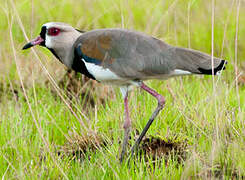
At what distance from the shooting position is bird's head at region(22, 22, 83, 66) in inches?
148

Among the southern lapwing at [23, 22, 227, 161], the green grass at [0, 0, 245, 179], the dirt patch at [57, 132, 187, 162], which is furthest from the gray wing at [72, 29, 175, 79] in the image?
the dirt patch at [57, 132, 187, 162]

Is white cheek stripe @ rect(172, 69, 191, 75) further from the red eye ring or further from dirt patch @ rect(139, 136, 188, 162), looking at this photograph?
the red eye ring

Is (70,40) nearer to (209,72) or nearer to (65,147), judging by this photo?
(65,147)

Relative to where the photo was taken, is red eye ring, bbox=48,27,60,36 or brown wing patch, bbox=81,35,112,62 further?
red eye ring, bbox=48,27,60,36

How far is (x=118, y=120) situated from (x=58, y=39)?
0.85 metres

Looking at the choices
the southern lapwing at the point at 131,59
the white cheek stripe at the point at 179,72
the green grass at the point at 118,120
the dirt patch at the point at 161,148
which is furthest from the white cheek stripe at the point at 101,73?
the dirt patch at the point at 161,148

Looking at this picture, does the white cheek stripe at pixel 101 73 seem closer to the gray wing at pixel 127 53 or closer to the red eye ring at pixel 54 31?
the gray wing at pixel 127 53

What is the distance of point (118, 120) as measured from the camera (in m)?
4.04

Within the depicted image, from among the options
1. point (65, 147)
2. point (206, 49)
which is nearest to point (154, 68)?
point (65, 147)

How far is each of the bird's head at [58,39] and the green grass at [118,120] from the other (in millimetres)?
179

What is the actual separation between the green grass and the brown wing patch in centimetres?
36

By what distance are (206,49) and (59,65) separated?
185 centimetres

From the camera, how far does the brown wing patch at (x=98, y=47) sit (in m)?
3.55

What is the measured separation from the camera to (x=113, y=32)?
358cm
